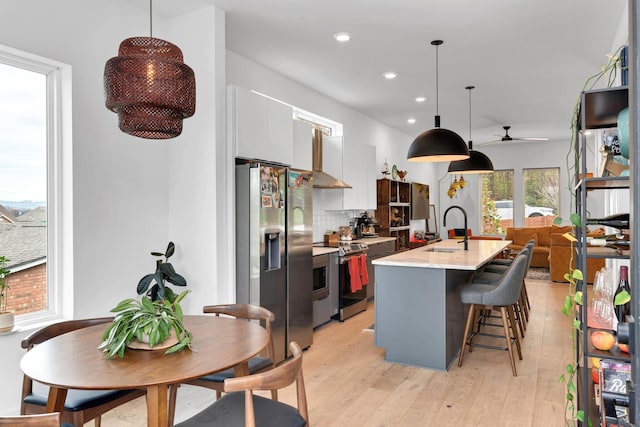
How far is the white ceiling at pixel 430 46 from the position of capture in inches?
140

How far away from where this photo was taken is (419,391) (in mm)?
3309

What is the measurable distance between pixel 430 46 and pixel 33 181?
3.54 metres

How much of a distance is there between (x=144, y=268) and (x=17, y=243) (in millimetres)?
917

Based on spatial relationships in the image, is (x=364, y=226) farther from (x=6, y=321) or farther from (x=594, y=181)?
(x=594, y=181)

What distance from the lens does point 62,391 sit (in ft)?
6.11

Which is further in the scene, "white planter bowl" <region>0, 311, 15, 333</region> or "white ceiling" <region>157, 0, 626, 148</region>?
"white ceiling" <region>157, 0, 626, 148</region>

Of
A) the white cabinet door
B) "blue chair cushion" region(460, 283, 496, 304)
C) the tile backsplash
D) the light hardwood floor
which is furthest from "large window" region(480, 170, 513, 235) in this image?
"blue chair cushion" region(460, 283, 496, 304)

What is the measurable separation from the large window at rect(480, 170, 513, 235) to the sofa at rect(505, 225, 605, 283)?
2.56 feet

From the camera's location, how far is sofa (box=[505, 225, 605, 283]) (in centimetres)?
784

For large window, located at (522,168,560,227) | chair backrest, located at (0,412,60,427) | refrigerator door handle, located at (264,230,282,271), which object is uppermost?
large window, located at (522,168,560,227)

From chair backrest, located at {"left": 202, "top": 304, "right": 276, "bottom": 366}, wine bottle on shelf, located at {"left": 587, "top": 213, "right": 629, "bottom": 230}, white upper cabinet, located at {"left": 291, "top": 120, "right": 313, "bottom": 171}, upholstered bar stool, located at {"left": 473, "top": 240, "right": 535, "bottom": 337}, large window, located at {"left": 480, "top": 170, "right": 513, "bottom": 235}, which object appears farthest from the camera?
large window, located at {"left": 480, "top": 170, "right": 513, "bottom": 235}

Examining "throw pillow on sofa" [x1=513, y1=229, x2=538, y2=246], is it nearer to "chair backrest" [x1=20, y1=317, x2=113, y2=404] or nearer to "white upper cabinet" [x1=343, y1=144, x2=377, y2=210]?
"white upper cabinet" [x1=343, y1=144, x2=377, y2=210]

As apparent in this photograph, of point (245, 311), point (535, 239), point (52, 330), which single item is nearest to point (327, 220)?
point (245, 311)

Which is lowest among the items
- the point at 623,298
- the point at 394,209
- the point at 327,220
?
the point at 623,298
